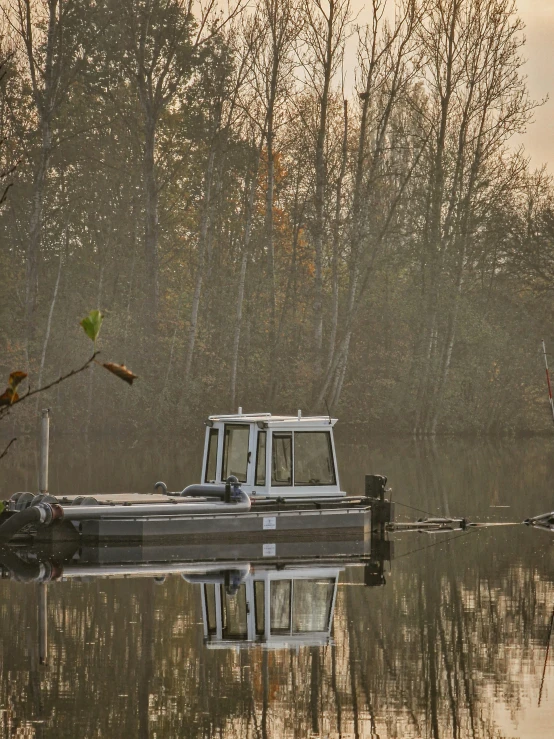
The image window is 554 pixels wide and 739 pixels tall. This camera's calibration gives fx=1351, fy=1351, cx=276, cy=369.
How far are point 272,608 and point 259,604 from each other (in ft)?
1.03

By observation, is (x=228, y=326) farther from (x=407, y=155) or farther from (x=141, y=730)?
(x=141, y=730)

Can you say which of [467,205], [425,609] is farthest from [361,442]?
[425,609]

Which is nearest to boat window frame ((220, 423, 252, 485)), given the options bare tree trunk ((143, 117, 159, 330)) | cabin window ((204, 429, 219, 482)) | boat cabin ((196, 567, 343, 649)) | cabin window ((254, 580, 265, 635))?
cabin window ((204, 429, 219, 482))

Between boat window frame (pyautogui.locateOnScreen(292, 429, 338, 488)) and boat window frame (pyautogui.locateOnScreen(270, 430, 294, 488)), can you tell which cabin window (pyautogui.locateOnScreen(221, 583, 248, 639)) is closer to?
boat window frame (pyautogui.locateOnScreen(270, 430, 294, 488))

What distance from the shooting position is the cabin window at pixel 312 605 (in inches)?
615

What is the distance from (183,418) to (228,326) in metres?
5.81

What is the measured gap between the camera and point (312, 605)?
1680cm

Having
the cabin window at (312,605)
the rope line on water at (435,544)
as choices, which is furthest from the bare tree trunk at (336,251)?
the cabin window at (312,605)

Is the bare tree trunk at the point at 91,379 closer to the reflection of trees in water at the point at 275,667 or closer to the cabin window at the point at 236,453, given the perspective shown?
the cabin window at the point at 236,453

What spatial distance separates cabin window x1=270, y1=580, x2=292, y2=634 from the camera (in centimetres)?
1564

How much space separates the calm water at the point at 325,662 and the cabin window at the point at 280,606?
647mm

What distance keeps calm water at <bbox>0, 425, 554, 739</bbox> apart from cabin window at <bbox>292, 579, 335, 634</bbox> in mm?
195

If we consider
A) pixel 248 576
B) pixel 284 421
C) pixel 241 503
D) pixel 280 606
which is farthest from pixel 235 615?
pixel 284 421

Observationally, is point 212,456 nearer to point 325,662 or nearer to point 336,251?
point 325,662
